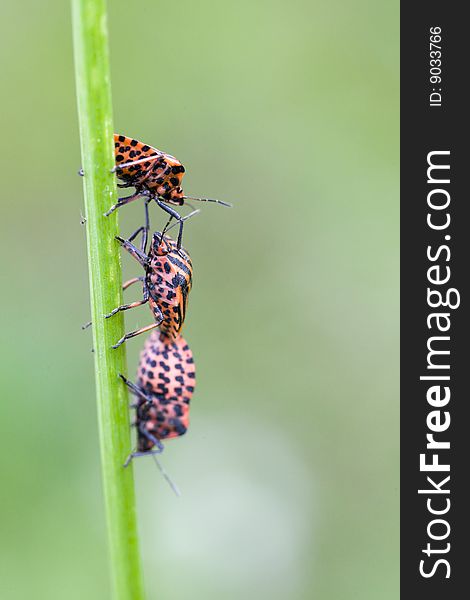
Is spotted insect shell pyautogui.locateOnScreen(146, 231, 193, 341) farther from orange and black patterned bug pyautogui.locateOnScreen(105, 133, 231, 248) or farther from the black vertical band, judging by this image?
the black vertical band

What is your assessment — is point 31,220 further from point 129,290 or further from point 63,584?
point 63,584

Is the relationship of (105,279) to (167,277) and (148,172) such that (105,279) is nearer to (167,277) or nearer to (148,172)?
(167,277)

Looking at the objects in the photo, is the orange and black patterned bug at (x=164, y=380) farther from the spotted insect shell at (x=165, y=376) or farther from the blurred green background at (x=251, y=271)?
the blurred green background at (x=251, y=271)

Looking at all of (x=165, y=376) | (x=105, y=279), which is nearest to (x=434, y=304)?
(x=165, y=376)

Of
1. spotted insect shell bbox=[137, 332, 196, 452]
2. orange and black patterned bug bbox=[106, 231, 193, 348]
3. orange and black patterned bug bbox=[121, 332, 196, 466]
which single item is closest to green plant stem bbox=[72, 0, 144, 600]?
orange and black patterned bug bbox=[106, 231, 193, 348]

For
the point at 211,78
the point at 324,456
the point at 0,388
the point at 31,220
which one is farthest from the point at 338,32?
the point at 0,388
